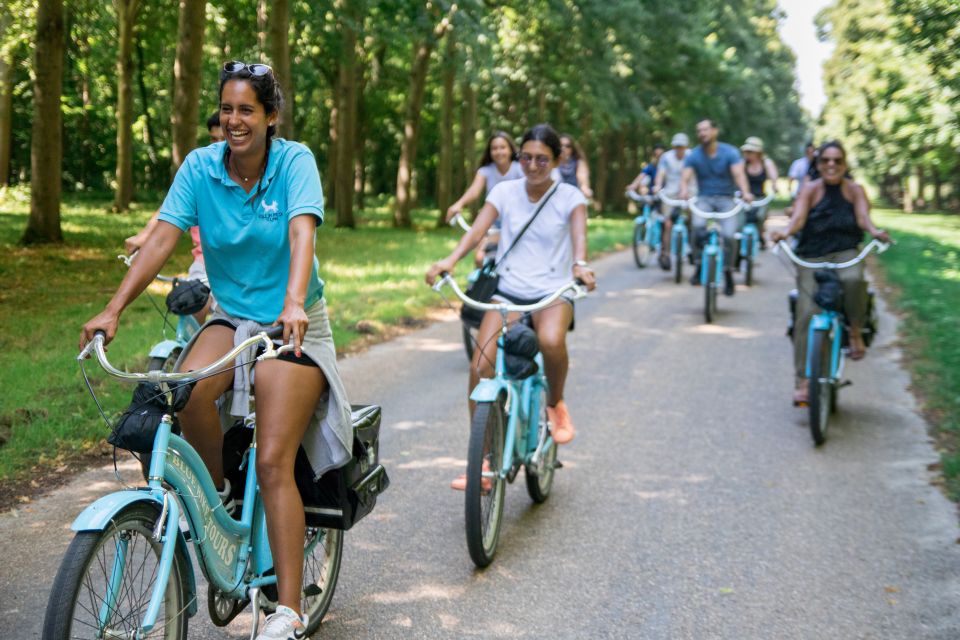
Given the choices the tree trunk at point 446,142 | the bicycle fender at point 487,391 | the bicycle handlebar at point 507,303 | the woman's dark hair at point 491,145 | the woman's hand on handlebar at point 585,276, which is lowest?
the bicycle fender at point 487,391

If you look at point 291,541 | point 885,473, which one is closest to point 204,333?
point 291,541

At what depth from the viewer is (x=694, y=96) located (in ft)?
118

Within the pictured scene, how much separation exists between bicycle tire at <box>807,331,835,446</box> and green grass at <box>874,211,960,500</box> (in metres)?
0.82

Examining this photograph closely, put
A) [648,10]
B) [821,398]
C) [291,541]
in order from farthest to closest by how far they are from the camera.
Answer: [648,10] → [821,398] → [291,541]

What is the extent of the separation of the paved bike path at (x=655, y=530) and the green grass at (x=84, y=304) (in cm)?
90

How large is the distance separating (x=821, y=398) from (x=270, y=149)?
5134 millimetres

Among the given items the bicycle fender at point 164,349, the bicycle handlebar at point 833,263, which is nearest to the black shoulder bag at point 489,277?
the bicycle fender at point 164,349

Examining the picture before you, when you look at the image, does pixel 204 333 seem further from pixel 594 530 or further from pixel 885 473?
pixel 885 473

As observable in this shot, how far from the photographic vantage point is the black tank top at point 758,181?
16.1 meters

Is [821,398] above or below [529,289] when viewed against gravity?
below

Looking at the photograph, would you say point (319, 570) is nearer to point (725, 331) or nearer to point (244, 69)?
point (244, 69)

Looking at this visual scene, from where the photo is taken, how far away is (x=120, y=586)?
2.90 meters

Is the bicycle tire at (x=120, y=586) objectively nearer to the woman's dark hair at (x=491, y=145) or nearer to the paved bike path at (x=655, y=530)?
the paved bike path at (x=655, y=530)

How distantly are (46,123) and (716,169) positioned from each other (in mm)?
10503
